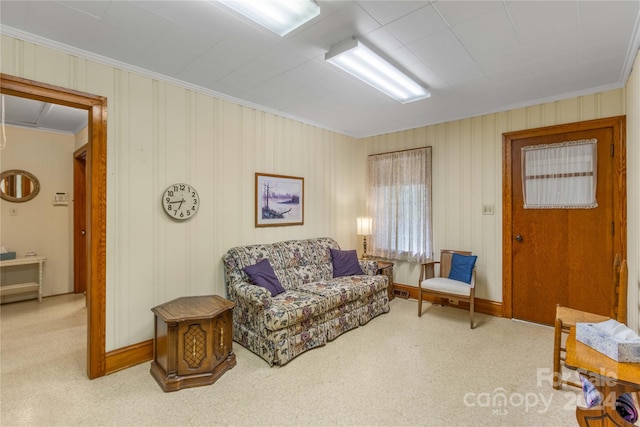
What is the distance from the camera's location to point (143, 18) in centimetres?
197

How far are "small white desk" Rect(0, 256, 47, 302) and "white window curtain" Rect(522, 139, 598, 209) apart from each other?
Result: 6.60m

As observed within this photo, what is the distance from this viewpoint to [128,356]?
2572mm

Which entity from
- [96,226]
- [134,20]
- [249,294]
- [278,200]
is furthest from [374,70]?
[96,226]

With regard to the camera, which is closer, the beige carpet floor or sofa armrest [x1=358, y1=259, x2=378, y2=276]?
the beige carpet floor

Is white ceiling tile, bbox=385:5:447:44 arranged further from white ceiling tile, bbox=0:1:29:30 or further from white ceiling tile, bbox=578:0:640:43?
white ceiling tile, bbox=0:1:29:30

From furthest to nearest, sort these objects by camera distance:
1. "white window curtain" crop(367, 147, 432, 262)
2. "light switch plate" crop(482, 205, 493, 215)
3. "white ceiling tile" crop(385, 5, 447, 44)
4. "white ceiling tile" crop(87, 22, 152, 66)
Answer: "white window curtain" crop(367, 147, 432, 262), "light switch plate" crop(482, 205, 493, 215), "white ceiling tile" crop(87, 22, 152, 66), "white ceiling tile" crop(385, 5, 447, 44)

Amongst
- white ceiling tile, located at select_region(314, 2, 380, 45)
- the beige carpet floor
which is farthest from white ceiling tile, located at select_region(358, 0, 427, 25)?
the beige carpet floor

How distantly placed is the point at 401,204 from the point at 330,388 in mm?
3006

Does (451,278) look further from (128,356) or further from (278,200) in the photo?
(128,356)

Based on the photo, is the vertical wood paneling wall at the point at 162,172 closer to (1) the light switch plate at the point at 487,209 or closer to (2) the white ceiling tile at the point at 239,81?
(2) the white ceiling tile at the point at 239,81

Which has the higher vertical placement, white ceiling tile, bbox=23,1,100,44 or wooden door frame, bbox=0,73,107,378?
white ceiling tile, bbox=23,1,100,44

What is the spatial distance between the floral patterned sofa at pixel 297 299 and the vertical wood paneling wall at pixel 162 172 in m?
0.30

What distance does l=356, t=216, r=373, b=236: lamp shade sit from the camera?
473cm

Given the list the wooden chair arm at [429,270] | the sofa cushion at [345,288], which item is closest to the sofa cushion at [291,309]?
the sofa cushion at [345,288]
